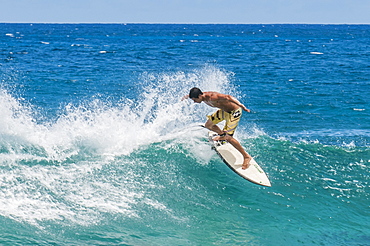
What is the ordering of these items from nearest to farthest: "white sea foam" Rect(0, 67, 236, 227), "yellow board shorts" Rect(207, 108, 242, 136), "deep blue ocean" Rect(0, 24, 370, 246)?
"deep blue ocean" Rect(0, 24, 370, 246) < "white sea foam" Rect(0, 67, 236, 227) < "yellow board shorts" Rect(207, 108, 242, 136)

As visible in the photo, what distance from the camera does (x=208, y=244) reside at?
24.1 ft

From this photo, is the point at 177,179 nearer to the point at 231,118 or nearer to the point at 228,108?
the point at 231,118

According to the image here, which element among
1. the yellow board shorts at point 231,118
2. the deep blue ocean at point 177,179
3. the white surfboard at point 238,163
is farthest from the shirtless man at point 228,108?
the deep blue ocean at point 177,179

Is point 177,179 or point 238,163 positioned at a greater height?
point 238,163

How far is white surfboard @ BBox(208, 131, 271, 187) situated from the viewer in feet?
29.6

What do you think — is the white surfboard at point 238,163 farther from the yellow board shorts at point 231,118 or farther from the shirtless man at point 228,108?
the yellow board shorts at point 231,118

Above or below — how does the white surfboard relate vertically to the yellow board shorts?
below

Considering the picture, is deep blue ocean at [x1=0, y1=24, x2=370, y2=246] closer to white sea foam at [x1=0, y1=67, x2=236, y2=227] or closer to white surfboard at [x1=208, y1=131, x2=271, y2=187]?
white sea foam at [x1=0, y1=67, x2=236, y2=227]

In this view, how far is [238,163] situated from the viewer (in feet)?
31.5

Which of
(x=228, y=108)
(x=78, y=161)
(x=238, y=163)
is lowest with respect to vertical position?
(x=78, y=161)

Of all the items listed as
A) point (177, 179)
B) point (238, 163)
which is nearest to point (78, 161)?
point (177, 179)

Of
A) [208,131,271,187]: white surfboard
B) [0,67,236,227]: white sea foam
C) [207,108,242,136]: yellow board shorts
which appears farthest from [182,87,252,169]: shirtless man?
[0,67,236,227]: white sea foam

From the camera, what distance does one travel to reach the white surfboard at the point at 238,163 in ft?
29.6

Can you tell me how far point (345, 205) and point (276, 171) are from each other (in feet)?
6.10
